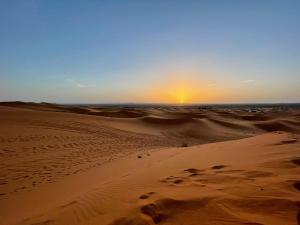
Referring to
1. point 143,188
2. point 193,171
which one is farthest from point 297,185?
point 143,188

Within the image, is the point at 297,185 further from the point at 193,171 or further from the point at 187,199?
the point at 193,171

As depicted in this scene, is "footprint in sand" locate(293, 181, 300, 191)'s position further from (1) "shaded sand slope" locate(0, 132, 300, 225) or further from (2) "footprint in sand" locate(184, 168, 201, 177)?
(2) "footprint in sand" locate(184, 168, 201, 177)

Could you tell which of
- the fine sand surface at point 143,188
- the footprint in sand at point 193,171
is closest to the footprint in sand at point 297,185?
the fine sand surface at point 143,188

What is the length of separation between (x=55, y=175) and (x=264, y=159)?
5.18 metres

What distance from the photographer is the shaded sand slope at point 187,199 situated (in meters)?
3.72

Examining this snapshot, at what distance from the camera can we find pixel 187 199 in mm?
4238

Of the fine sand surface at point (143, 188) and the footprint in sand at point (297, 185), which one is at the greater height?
the footprint in sand at point (297, 185)

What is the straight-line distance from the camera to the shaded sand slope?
3.72 metres

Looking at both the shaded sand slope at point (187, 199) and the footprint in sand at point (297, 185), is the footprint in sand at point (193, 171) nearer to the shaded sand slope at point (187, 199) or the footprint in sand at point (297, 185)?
the shaded sand slope at point (187, 199)

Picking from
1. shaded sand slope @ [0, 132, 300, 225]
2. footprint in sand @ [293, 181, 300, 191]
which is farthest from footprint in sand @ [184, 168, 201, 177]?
footprint in sand @ [293, 181, 300, 191]

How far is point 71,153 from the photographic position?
38.5 ft

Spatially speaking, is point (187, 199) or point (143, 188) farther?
point (143, 188)

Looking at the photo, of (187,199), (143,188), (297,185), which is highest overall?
(297,185)

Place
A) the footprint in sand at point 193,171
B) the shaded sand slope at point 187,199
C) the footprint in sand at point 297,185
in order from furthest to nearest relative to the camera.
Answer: the footprint in sand at point 193,171 < the footprint in sand at point 297,185 < the shaded sand slope at point 187,199
